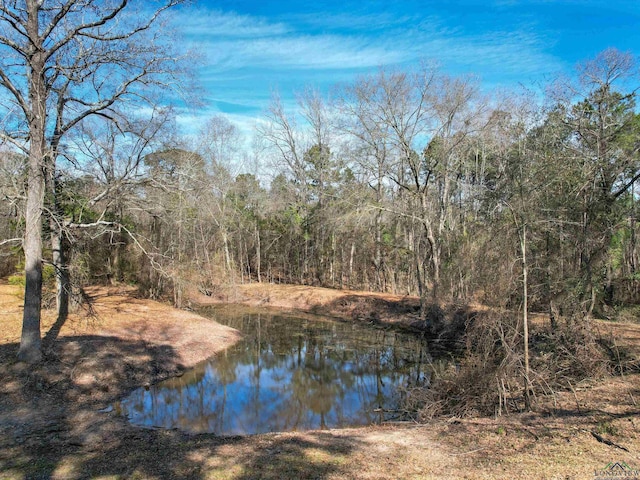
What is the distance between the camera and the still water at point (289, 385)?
9.02 meters

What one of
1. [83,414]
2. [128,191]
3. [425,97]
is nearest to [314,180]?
Result: [425,97]

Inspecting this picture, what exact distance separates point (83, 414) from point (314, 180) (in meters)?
27.1

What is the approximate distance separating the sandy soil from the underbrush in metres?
0.52

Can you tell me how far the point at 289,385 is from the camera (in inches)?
470

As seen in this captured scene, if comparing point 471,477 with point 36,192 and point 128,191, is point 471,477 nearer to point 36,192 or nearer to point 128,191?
point 36,192

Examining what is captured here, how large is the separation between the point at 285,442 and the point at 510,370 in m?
4.16

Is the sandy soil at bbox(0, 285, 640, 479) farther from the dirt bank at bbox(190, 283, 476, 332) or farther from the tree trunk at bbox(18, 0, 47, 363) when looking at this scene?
the dirt bank at bbox(190, 283, 476, 332)

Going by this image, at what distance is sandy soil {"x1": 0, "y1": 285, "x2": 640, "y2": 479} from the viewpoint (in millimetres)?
5332

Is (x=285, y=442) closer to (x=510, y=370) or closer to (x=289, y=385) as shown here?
(x=510, y=370)

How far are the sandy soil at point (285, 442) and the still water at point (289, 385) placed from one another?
1091mm

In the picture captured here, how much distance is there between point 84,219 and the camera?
16.6 m

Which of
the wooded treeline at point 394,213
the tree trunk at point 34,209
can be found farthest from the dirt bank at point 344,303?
the tree trunk at point 34,209

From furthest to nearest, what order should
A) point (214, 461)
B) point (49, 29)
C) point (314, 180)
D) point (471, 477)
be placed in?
point (314, 180) < point (49, 29) < point (214, 461) < point (471, 477)

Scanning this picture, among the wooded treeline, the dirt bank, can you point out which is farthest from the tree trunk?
the dirt bank
